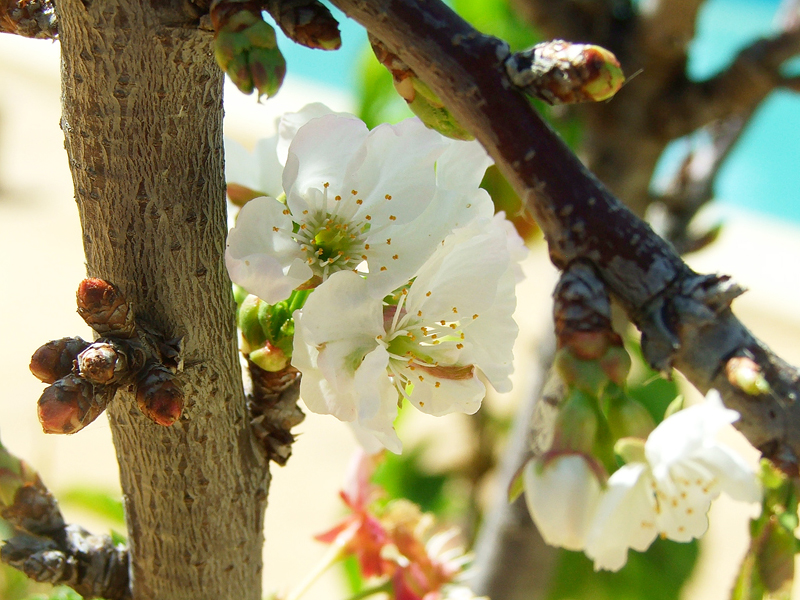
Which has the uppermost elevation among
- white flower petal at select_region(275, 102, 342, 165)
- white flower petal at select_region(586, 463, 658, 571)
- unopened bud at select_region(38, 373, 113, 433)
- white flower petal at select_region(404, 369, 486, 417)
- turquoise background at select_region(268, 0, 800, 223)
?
turquoise background at select_region(268, 0, 800, 223)

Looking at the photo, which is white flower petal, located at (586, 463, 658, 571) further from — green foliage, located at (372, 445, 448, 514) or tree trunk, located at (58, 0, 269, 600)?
green foliage, located at (372, 445, 448, 514)

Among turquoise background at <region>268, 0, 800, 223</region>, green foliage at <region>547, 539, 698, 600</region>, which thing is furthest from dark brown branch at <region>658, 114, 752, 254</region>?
turquoise background at <region>268, 0, 800, 223</region>

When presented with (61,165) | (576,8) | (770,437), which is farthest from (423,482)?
(61,165)

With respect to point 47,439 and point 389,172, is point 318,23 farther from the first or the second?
point 47,439

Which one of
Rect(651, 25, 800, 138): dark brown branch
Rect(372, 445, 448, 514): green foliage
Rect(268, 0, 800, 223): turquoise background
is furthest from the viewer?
Rect(268, 0, 800, 223): turquoise background

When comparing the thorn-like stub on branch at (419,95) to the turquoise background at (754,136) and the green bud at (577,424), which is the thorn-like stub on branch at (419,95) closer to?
the green bud at (577,424)

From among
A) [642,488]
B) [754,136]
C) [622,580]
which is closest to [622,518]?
[642,488]

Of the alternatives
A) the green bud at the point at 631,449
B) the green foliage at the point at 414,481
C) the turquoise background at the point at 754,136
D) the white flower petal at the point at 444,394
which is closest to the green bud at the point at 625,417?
the green bud at the point at 631,449
